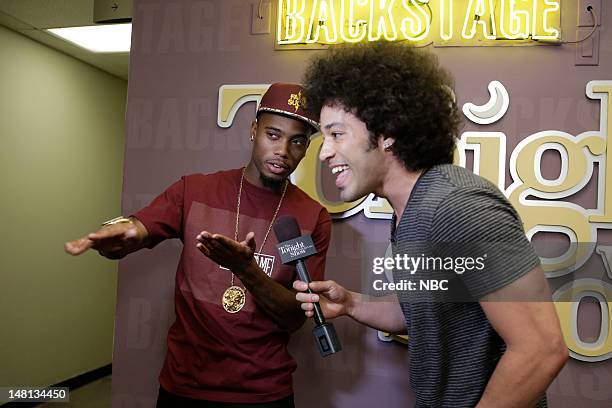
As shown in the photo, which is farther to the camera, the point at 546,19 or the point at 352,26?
the point at 352,26

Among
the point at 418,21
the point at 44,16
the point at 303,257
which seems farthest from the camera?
the point at 44,16

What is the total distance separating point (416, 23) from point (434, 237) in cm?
170

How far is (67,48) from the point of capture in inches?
183

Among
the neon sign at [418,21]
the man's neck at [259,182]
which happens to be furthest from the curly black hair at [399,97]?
the neon sign at [418,21]

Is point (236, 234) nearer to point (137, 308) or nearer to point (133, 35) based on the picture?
point (137, 308)

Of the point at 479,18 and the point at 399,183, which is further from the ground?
the point at 479,18

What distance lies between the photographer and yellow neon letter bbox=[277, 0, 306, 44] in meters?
2.78

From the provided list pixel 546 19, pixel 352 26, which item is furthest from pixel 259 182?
pixel 546 19

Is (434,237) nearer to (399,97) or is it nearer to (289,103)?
(399,97)

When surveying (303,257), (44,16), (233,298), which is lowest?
(233,298)

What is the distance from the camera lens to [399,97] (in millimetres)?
1520

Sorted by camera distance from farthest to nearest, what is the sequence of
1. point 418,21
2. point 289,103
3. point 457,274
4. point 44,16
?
point 44,16
point 418,21
point 289,103
point 457,274

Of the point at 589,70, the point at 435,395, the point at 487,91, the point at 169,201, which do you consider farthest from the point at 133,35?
the point at 435,395

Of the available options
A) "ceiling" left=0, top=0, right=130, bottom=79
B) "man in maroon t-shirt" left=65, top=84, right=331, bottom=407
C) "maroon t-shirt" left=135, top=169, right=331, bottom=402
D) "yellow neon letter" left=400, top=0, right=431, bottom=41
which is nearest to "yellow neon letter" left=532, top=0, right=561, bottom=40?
"yellow neon letter" left=400, top=0, right=431, bottom=41
